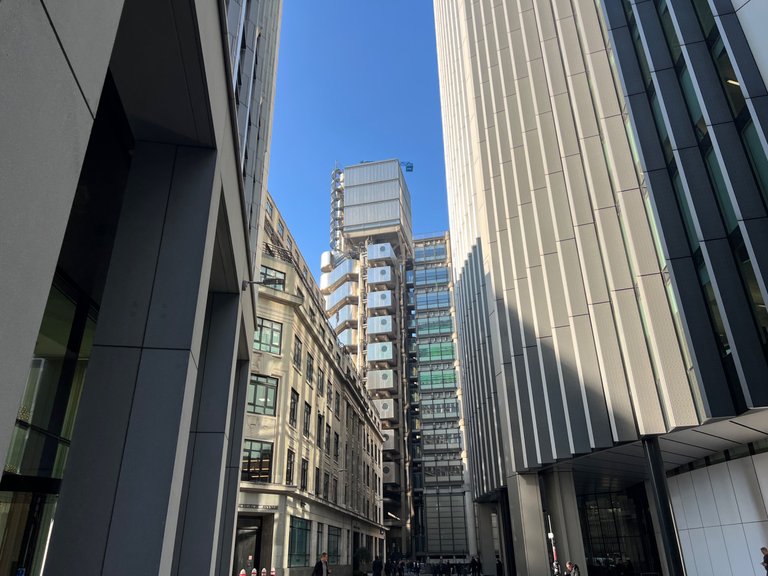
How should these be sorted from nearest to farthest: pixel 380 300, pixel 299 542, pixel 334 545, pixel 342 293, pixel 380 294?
pixel 299 542, pixel 334 545, pixel 380 300, pixel 380 294, pixel 342 293

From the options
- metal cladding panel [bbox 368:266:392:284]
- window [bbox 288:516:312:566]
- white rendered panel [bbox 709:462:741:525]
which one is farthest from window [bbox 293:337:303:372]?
metal cladding panel [bbox 368:266:392:284]

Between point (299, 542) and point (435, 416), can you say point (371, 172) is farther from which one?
point (299, 542)

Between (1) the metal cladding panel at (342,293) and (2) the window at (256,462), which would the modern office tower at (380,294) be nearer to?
(1) the metal cladding panel at (342,293)

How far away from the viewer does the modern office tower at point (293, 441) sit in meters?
27.2

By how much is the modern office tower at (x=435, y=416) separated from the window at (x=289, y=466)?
152ft

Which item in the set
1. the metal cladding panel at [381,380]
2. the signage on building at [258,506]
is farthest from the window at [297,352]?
the metal cladding panel at [381,380]

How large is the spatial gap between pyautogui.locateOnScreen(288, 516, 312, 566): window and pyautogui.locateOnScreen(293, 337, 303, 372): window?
8.40 m

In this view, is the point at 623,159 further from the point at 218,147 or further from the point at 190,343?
the point at 190,343

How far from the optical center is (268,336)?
3069cm

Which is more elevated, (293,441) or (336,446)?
(336,446)

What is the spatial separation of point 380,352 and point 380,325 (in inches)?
176

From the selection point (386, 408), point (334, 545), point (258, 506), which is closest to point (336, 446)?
point (334, 545)

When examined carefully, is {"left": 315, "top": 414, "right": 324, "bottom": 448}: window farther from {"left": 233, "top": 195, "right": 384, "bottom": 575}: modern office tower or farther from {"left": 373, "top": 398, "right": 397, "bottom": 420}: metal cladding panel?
{"left": 373, "top": 398, "right": 397, "bottom": 420}: metal cladding panel

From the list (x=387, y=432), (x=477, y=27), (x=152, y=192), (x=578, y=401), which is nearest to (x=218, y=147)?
(x=152, y=192)
